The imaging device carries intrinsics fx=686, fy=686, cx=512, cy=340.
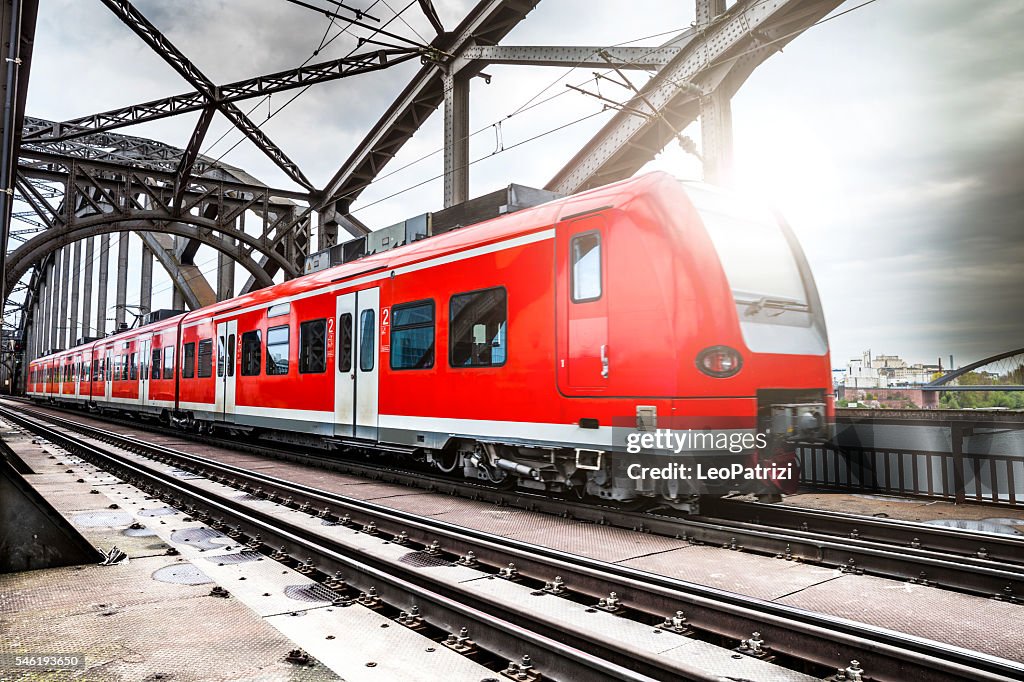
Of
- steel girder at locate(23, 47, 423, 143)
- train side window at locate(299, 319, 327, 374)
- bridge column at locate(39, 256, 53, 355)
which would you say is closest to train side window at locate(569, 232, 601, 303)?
train side window at locate(299, 319, 327, 374)

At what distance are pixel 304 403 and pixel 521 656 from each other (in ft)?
30.6

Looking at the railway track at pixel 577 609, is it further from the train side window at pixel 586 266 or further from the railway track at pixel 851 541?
the train side window at pixel 586 266

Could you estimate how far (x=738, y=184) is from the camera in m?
12.5

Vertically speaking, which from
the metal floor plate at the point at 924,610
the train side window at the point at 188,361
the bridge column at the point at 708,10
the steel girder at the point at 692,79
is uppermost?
the bridge column at the point at 708,10

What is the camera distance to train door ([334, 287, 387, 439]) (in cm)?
1009

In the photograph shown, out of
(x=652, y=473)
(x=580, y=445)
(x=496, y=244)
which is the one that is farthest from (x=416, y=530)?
(x=496, y=244)

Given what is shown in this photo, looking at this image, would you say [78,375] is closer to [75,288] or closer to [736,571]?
[736,571]

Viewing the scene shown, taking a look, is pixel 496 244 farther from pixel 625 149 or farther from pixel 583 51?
pixel 583 51

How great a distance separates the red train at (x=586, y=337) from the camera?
6137 mm

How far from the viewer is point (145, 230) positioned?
76.7 feet

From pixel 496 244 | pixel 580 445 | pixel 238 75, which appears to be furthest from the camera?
pixel 238 75

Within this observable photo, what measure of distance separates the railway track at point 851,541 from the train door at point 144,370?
17.2 m

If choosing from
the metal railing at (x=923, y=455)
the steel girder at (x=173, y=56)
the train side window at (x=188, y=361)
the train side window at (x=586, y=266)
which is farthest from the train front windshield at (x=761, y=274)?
the steel girder at (x=173, y=56)

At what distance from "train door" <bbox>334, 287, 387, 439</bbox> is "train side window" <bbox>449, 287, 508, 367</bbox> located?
188 centimetres
